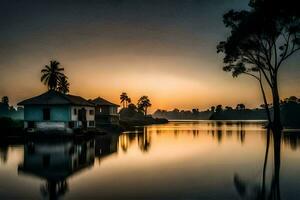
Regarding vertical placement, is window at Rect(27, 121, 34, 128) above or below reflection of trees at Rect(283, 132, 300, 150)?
above

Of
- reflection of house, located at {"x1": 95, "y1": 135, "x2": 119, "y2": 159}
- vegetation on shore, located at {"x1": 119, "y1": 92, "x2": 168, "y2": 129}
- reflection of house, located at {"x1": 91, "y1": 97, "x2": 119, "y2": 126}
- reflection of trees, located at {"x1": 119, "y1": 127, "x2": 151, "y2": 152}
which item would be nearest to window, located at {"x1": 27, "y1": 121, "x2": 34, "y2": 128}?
reflection of trees, located at {"x1": 119, "y1": 127, "x2": 151, "y2": 152}

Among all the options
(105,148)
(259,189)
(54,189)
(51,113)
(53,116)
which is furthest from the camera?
(51,113)

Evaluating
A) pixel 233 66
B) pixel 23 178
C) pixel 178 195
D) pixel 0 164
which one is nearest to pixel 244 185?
pixel 178 195

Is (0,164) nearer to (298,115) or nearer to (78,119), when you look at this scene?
(78,119)

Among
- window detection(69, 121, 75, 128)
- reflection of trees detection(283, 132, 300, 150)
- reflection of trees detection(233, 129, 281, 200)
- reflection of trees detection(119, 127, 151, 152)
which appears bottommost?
reflection of trees detection(119, 127, 151, 152)

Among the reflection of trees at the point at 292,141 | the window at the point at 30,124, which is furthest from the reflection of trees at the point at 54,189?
the window at the point at 30,124

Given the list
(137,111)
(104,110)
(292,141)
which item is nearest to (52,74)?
(104,110)

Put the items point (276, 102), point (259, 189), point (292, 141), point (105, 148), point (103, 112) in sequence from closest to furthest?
point (259, 189), point (105, 148), point (292, 141), point (276, 102), point (103, 112)

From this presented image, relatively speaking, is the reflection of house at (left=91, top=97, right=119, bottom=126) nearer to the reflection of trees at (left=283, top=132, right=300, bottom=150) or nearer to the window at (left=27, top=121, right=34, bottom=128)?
the window at (left=27, top=121, right=34, bottom=128)

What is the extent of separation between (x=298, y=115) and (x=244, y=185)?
81.1 meters

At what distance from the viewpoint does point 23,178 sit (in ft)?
51.0

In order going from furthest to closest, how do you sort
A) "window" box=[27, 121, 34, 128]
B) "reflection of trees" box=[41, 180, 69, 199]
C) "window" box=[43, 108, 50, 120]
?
"window" box=[27, 121, 34, 128], "window" box=[43, 108, 50, 120], "reflection of trees" box=[41, 180, 69, 199]

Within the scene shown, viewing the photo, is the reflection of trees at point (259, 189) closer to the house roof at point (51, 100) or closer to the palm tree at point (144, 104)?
the house roof at point (51, 100)

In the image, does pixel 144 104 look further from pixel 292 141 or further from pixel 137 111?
pixel 292 141
